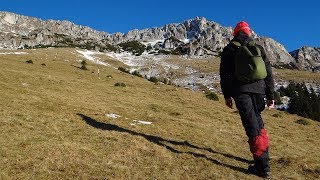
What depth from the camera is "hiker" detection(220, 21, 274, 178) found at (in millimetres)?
11344

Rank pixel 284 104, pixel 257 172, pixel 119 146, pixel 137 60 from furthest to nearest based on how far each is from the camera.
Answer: pixel 137 60 → pixel 284 104 → pixel 119 146 → pixel 257 172

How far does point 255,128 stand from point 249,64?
1.78 metres

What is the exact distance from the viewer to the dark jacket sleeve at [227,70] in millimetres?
11758

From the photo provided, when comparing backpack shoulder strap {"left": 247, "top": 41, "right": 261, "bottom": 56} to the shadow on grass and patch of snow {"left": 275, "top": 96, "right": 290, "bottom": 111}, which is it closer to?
the shadow on grass

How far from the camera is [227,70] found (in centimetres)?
1183

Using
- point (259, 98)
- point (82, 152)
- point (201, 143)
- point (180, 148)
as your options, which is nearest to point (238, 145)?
point (201, 143)

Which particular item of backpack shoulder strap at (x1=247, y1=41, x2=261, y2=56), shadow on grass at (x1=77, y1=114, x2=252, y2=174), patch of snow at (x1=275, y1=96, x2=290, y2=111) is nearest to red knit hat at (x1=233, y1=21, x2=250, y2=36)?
backpack shoulder strap at (x1=247, y1=41, x2=261, y2=56)

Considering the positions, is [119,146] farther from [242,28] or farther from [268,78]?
[242,28]

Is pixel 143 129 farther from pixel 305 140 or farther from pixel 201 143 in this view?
pixel 305 140

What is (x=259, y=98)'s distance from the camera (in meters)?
11.6

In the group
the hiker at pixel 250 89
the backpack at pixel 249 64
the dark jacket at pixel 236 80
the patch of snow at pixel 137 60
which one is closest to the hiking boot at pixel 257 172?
the hiker at pixel 250 89

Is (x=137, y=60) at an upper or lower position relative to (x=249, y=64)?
lower

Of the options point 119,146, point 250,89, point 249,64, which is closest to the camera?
point 249,64

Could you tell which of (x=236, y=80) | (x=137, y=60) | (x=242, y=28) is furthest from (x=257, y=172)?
(x=137, y=60)
